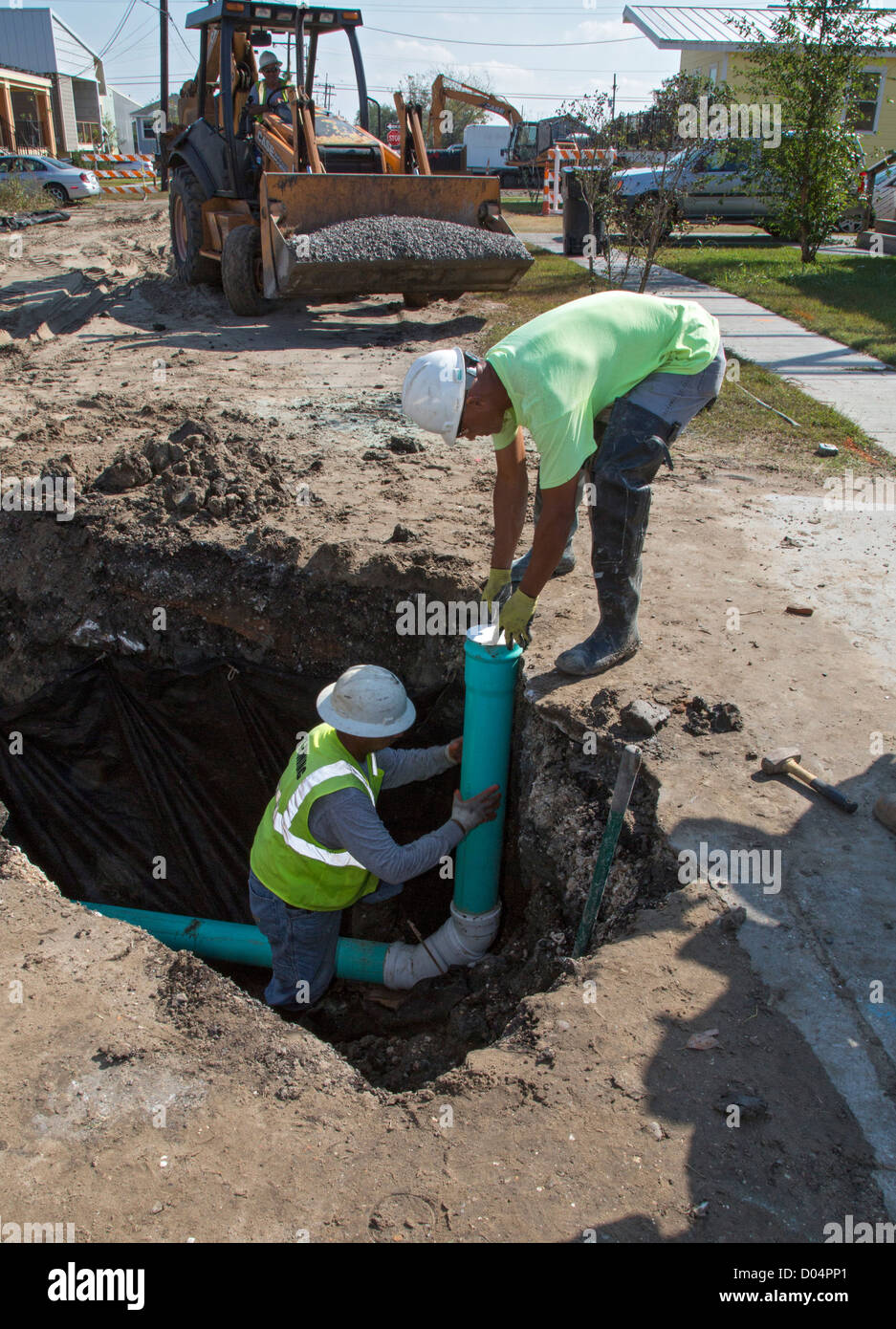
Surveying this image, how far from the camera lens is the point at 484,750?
3.55 meters

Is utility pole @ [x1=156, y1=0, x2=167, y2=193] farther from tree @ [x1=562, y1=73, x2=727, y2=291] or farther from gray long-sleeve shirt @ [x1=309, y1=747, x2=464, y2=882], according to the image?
gray long-sleeve shirt @ [x1=309, y1=747, x2=464, y2=882]

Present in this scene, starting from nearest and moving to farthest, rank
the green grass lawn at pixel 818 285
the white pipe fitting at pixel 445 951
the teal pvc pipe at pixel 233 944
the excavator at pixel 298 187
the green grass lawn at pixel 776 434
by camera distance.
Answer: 1. the white pipe fitting at pixel 445 951
2. the teal pvc pipe at pixel 233 944
3. the green grass lawn at pixel 776 434
4. the excavator at pixel 298 187
5. the green grass lawn at pixel 818 285

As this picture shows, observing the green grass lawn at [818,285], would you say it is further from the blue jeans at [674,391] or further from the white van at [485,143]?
the white van at [485,143]

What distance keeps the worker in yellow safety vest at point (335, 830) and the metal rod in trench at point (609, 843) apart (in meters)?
0.57

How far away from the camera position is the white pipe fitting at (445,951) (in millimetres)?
3826

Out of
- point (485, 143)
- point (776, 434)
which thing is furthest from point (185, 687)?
point (485, 143)

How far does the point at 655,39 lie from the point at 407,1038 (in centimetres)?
2634

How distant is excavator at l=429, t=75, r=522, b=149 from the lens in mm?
12883

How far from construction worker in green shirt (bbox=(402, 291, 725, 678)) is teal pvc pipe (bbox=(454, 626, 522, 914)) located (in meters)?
0.12

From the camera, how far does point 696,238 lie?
712 inches

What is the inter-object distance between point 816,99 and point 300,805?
14.1 metres

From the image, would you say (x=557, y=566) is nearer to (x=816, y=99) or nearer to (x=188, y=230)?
(x=188, y=230)

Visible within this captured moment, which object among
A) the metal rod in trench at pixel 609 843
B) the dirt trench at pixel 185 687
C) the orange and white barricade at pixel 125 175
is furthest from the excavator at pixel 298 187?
the orange and white barricade at pixel 125 175
